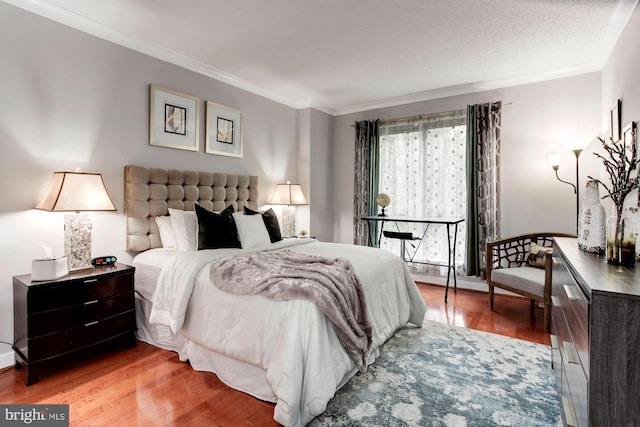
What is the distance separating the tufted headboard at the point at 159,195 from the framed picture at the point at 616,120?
11.9ft

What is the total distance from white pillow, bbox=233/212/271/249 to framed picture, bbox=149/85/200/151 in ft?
3.29

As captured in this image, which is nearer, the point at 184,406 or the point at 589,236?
the point at 589,236

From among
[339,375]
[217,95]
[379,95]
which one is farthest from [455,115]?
[339,375]

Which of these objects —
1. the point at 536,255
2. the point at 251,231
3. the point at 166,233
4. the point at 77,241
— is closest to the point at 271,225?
the point at 251,231

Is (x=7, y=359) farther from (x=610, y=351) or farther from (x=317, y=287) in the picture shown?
(x=610, y=351)

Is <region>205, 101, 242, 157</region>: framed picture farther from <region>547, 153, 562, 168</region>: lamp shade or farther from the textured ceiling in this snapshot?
<region>547, 153, 562, 168</region>: lamp shade

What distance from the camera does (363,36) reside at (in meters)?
2.95

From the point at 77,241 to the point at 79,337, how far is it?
714 mm

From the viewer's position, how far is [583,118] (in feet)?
11.9

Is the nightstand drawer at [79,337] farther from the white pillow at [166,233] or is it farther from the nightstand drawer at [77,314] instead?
the white pillow at [166,233]

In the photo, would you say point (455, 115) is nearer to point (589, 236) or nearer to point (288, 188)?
point (288, 188)

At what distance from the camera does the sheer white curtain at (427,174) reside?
4.38 meters

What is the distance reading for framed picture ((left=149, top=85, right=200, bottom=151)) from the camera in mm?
3176

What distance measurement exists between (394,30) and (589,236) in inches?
85.6
